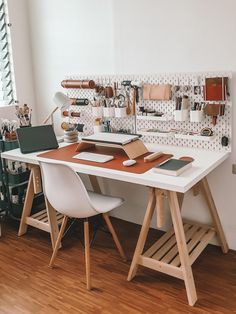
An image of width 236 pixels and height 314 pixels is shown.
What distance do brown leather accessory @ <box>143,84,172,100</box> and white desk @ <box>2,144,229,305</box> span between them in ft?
1.18

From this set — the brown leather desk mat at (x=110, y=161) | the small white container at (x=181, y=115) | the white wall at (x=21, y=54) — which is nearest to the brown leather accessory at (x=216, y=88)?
the small white container at (x=181, y=115)

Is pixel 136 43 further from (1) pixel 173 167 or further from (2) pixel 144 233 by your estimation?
(2) pixel 144 233

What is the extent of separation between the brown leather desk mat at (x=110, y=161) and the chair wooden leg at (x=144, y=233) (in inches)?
6.9

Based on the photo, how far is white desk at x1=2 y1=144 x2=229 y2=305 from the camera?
2.04 metres

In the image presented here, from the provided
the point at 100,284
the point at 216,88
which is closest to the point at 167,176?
the point at 216,88

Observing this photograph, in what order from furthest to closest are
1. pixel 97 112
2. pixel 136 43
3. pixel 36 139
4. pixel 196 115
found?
pixel 97 112
pixel 36 139
pixel 136 43
pixel 196 115

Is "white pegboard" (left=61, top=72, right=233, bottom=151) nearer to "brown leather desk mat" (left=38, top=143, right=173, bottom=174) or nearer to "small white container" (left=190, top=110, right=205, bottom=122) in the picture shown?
"small white container" (left=190, top=110, right=205, bottom=122)

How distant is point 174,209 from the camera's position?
207 centimetres

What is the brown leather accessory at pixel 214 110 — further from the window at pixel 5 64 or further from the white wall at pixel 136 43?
the window at pixel 5 64

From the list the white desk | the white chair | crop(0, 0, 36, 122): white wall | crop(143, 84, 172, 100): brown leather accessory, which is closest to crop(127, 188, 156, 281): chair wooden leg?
the white desk

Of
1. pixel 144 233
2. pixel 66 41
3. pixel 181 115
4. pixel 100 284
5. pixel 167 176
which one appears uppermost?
pixel 66 41

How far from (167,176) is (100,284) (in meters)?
0.85

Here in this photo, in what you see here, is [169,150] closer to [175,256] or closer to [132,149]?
[132,149]

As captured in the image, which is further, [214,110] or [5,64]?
[5,64]
